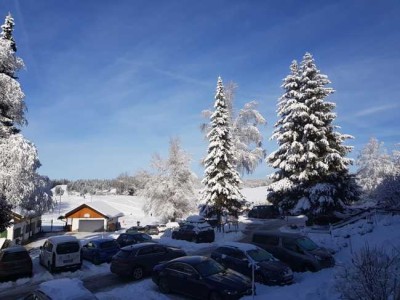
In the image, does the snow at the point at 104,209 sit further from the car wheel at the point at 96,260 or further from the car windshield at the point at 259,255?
the car windshield at the point at 259,255

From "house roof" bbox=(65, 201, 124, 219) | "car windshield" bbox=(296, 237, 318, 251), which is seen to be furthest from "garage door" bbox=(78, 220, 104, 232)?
"car windshield" bbox=(296, 237, 318, 251)

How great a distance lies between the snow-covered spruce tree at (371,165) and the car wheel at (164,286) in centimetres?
5588

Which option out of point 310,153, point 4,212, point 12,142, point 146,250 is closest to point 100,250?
point 146,250

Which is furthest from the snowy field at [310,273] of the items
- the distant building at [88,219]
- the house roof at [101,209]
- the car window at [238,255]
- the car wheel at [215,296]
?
the distant building at [88,219]

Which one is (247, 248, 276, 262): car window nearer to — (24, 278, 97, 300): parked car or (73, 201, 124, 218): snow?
(24, 278, 97, 300): parked car

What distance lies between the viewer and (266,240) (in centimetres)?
2022

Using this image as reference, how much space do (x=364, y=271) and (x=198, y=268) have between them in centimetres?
669

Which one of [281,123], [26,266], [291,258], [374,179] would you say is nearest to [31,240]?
[26,266]

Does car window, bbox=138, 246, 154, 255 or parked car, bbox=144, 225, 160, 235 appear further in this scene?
parked car, bbox=144, 225, 160, 235

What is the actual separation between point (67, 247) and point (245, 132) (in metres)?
32.7

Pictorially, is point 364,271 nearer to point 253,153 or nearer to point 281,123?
point 281,123

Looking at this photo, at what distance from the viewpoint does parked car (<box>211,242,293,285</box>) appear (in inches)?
609

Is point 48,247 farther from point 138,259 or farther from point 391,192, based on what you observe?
point 391,192

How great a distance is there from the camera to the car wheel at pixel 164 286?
14.9 metres
